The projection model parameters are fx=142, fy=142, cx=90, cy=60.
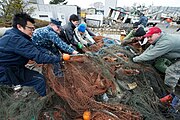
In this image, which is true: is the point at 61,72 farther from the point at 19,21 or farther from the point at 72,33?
the point at 72,33

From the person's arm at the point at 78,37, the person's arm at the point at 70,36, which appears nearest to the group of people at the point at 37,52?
the person's arm at the point at 70,36

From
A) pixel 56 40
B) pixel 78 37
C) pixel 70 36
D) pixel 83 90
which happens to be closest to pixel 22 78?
pixel 56 40

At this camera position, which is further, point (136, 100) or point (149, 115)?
point (136, 100)

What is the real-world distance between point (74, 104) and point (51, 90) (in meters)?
0.54

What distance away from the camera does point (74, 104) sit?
88.4 inches

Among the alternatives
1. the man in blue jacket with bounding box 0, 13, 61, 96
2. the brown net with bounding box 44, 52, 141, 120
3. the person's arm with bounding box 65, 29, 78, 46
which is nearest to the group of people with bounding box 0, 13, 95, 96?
the man in blue jacket with bounding box 0, 13, 61, 96

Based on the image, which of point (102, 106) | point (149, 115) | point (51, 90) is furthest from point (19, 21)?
point (149, 115)

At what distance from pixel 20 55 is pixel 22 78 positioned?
448mm

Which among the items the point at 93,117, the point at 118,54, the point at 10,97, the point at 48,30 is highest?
the point at 48,30

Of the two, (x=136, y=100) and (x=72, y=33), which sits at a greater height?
(x=72, y=33)

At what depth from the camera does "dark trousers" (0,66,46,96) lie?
2377 mm

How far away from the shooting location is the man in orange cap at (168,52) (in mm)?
2502

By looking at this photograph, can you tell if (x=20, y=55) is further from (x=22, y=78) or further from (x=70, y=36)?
(x=70, y=36)

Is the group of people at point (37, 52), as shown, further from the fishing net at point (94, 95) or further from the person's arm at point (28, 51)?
the fishing net at point (94, 95)
